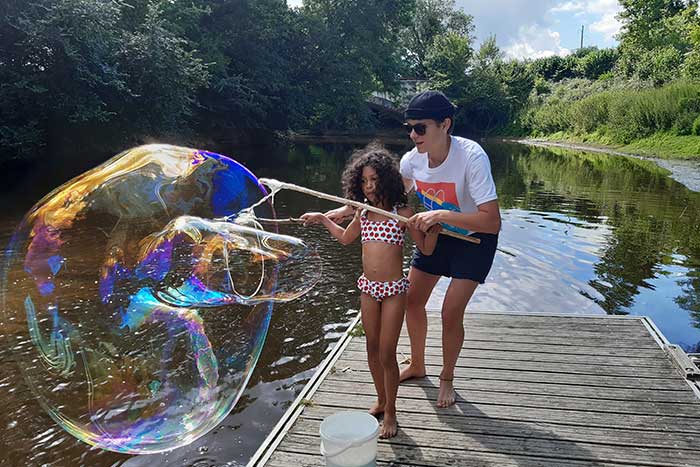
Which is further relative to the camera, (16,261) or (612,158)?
(612,158)

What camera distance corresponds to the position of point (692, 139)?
95.5ft

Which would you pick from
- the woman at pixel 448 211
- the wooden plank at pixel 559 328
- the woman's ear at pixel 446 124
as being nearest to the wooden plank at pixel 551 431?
the woman at pixel 448 211

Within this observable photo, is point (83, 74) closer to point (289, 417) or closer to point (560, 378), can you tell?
point (289, 417)

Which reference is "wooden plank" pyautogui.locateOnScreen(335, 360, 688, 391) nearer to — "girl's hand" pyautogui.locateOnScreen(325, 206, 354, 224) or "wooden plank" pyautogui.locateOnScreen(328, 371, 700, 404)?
"wooden plank" pyautogui.locateOnScreen(328, 371, 700, 404)

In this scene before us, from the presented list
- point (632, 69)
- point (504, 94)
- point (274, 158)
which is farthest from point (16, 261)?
point (504, 94)

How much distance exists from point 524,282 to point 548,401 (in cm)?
640

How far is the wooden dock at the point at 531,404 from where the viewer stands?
3586 millimetres

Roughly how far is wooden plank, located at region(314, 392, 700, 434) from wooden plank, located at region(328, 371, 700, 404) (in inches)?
10.9

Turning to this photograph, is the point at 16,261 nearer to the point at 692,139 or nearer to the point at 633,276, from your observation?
the point at 633,276

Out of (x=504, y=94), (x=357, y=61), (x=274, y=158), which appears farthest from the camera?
(x=504, y=94)

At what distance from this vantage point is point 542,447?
11.9 feet

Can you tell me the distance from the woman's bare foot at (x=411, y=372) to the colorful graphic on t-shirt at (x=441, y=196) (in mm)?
1358

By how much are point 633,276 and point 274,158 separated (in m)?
23.7

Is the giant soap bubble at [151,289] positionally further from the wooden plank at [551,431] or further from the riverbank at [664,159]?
the riverbank at [664,159]
